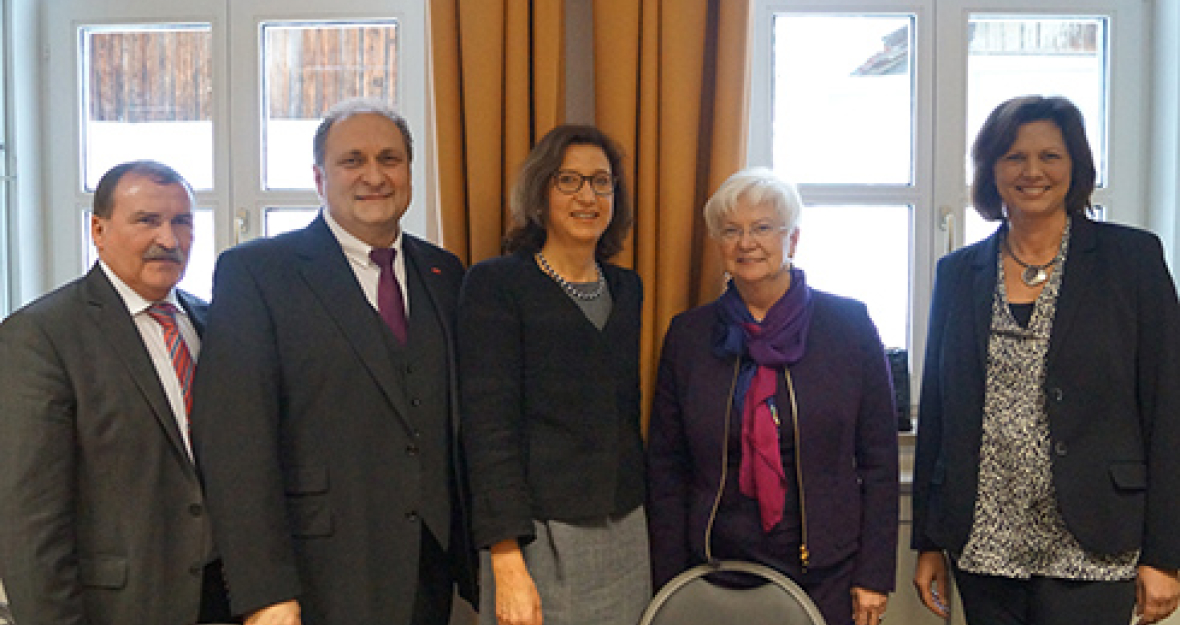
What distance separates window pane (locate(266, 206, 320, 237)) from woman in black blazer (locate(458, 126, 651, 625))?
1.04 metres

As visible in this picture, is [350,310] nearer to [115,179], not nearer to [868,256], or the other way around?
[115,179]

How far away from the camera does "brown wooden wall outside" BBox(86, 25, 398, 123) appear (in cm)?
253

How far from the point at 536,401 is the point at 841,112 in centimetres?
146

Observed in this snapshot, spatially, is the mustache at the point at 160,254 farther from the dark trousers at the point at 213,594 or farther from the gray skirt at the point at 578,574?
the gray skirt at the point at 578,574

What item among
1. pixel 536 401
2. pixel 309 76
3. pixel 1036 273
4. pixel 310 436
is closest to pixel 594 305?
pixel 536 401

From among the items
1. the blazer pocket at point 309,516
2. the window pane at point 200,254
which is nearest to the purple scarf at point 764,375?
the blazer pocket at point 309,516

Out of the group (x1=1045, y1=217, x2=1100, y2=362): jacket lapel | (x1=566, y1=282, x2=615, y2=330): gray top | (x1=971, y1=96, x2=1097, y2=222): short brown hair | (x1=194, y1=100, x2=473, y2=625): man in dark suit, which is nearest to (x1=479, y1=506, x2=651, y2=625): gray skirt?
(x1=194, y1=100, x2=473, y2=625): man in dark suit

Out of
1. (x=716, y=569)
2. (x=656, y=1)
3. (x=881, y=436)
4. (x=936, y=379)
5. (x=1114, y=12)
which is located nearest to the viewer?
(x=716, y=569)

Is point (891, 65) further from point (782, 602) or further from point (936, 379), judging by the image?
point (782, 602)

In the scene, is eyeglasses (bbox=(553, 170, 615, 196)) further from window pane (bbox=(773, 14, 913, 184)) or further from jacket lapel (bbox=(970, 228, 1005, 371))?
window pane (bbox=(773, 14, 913, 184))

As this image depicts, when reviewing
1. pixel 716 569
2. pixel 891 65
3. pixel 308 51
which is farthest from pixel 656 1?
pixel 716 569

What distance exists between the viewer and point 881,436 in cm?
180

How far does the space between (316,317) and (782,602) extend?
3.39 ft

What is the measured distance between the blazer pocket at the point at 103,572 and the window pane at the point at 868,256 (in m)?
1.93
